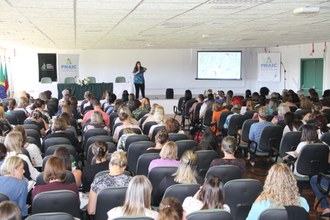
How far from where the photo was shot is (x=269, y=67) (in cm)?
2053

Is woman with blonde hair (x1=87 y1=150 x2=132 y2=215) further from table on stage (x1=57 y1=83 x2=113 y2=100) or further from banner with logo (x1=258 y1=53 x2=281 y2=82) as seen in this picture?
banner with logo (x1=258 y1=53 x2=281 y2=82)

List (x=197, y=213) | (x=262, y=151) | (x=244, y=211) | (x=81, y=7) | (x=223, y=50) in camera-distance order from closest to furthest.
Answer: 1. (x=197, y=213)
2. (x=244, y=211)
3. (x=81, y=7)
4. (x=262, y=151)
5. (x=223, y=50)

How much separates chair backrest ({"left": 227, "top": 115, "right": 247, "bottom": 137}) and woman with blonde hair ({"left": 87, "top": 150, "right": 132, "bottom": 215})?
16.6 feet

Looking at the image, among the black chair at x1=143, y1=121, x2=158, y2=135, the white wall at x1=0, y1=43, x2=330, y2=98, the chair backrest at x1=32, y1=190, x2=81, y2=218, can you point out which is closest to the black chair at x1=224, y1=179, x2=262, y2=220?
the chair backrest at x1=32, y1=190, x2=81, y2=218

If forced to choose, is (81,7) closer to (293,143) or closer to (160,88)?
(293,143)

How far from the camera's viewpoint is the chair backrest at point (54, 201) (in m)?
3.69

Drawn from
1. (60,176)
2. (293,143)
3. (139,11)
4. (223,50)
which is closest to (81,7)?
(139,11)

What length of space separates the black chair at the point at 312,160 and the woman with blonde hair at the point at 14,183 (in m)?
3.68

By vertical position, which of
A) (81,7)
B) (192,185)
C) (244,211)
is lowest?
(244,211)

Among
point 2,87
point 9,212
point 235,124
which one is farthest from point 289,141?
point 2,87

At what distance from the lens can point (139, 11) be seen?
6.71 metres

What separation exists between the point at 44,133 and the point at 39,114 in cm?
43

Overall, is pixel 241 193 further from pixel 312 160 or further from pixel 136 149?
pixel 136 149

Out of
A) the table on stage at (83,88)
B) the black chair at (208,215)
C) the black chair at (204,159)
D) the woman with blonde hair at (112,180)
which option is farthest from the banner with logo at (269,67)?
the black chair at (208,215)
